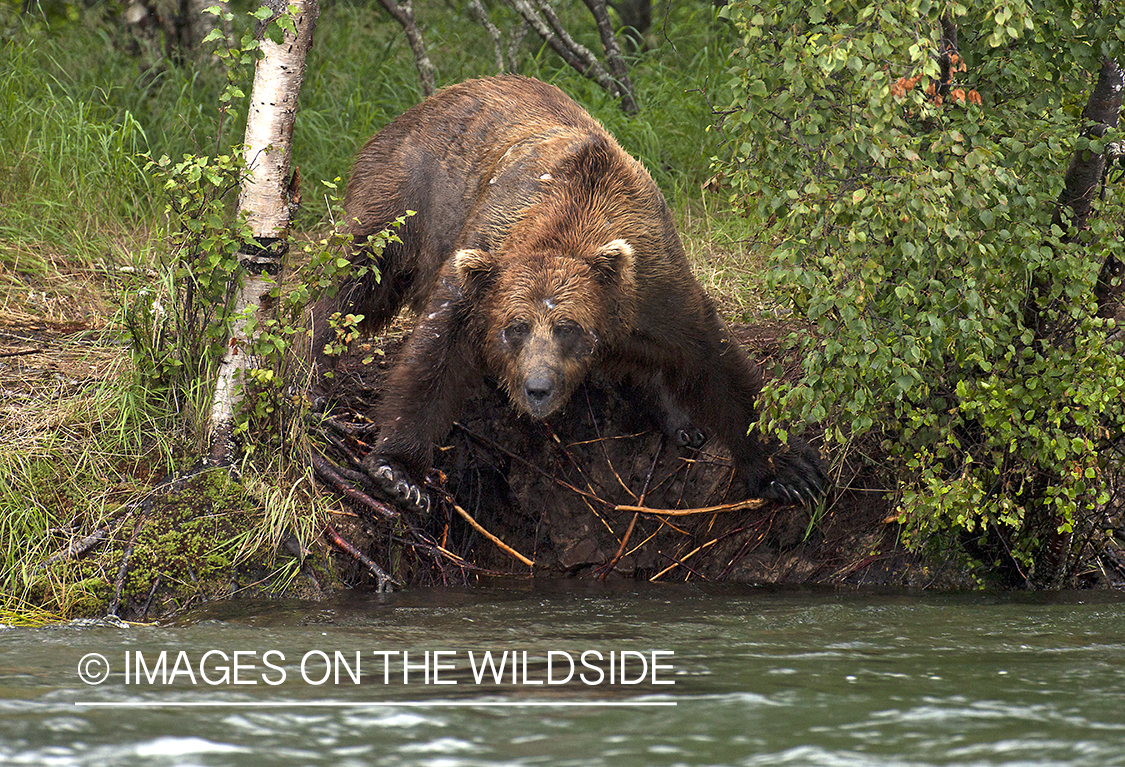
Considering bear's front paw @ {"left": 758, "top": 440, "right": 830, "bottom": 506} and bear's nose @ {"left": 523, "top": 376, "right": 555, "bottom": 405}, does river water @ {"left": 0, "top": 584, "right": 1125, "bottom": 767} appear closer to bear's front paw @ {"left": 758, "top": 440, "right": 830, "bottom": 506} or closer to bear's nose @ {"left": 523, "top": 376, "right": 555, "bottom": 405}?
bear's nose @ {"left": 523, "top": 376, "right": 555, "bottom": 405}

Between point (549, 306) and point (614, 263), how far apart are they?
0.33m

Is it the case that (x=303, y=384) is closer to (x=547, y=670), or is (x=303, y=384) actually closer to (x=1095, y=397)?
(x=547, y=670)

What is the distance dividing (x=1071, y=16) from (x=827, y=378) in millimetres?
1435

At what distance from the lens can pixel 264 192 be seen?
4.86 m

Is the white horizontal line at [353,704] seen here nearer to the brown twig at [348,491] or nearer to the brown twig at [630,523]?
the brown twig at [348,491]

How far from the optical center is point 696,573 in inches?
211

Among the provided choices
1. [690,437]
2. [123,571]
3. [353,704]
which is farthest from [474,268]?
[353,704]

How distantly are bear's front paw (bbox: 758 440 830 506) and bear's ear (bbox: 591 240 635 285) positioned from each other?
104 centimetres

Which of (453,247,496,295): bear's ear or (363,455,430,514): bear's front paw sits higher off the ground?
(453,247,496,295): bear's ear

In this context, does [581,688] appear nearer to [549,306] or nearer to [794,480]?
[549,306]

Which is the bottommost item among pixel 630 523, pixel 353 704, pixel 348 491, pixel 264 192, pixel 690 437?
pixel 353 704

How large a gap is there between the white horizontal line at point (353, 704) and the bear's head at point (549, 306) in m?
2.17

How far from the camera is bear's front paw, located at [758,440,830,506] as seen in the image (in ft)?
17.2

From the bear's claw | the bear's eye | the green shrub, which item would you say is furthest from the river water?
the bear's claw
